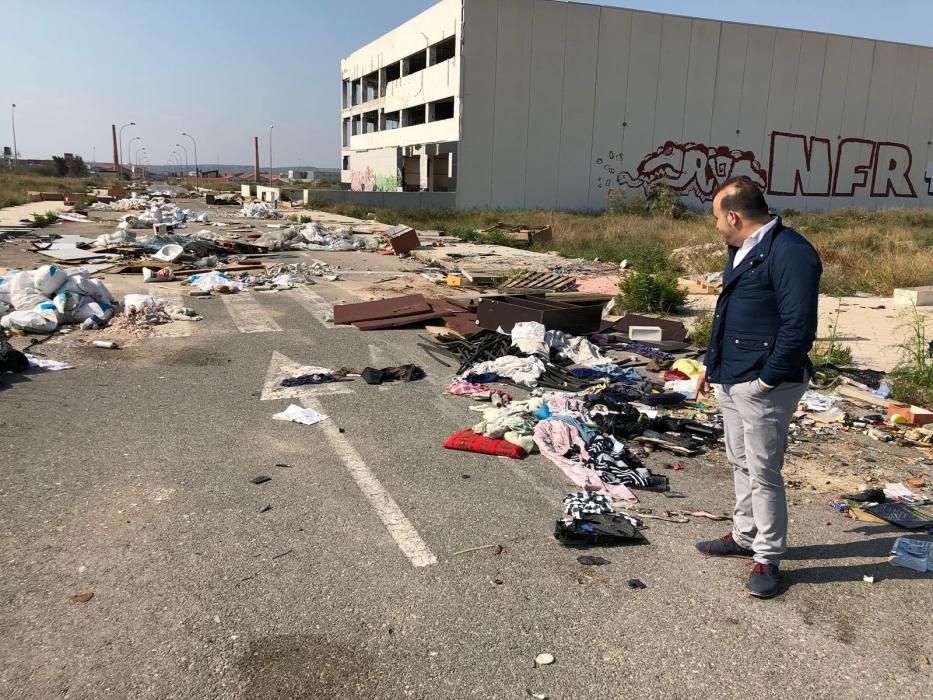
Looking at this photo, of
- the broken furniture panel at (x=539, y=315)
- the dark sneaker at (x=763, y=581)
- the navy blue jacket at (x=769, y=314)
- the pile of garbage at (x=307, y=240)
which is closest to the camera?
the navy blue jacket at (x=769, y=314)

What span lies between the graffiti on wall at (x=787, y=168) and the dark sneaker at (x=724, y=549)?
123ft

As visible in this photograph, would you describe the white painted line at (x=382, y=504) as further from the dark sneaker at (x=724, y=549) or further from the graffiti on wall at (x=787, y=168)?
the graffiti on wall at (x=787, y=168)

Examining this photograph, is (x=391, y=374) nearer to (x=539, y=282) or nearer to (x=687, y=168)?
(x=539, y=282)

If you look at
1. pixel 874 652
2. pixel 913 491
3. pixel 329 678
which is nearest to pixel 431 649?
pixel 329 678

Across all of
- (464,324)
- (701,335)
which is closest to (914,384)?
(701,335)

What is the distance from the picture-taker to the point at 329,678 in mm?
2836

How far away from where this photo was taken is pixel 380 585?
3.51m

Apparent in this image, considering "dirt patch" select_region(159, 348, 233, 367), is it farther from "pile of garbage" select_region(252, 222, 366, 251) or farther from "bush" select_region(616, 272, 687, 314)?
"pile of garbage" select_region(252, 222, 366, 251)

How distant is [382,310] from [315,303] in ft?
7.24

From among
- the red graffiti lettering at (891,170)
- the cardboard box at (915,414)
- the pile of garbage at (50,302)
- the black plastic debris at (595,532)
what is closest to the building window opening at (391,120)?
the red graffiti lettering at (891,170)

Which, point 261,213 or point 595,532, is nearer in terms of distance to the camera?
point 595,532

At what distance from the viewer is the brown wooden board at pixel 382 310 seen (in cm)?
1017

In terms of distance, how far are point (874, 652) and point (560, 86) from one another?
38224 millimetres

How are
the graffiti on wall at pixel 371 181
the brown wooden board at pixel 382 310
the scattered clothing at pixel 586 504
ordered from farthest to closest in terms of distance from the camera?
the graffiti on wall at pixel 371 181, the brown wooden board at pixel 382 310, the scattered clothing at pixel 586 504
